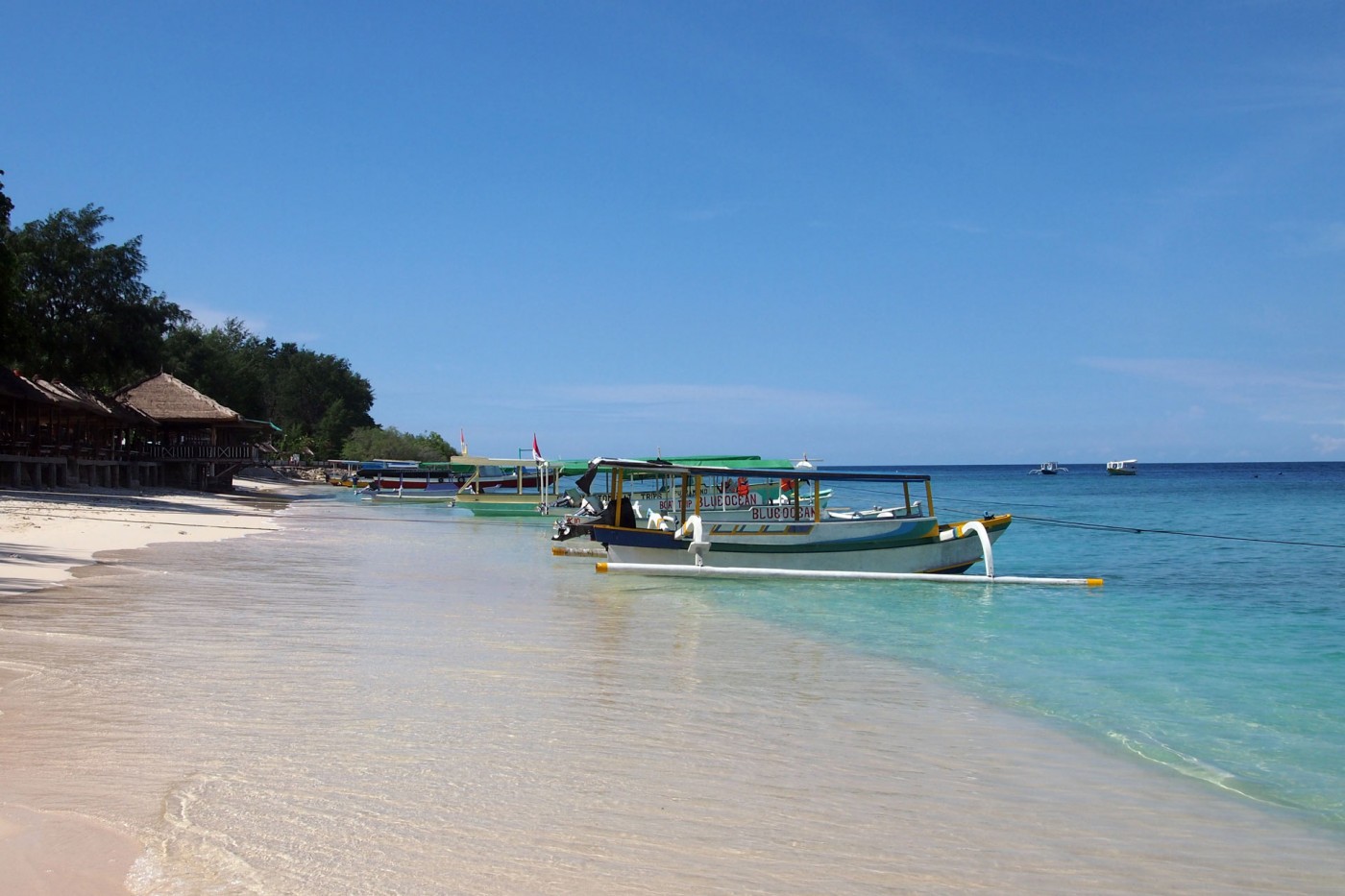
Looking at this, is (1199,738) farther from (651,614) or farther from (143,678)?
(143,678)

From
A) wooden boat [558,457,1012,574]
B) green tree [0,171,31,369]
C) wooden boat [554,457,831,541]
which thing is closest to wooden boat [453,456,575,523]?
wooden boat [554,457,831,541]

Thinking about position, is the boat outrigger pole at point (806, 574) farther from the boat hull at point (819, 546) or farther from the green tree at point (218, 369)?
the green tree at point (218, 369)

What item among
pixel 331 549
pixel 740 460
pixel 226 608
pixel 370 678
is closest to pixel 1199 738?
pixel 370 678

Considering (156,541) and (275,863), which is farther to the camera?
(156,541)

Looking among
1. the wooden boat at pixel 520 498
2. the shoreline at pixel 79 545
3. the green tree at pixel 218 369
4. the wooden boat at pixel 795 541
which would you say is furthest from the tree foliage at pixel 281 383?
the wooden boat at pixel 795 541

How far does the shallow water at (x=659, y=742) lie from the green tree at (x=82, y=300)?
1152 inches

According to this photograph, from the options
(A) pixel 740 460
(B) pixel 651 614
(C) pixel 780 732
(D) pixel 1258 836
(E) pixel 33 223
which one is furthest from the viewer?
(E) pixel 33 223

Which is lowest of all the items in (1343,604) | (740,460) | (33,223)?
(1343,604)

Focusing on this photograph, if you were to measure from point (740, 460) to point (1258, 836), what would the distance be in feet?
91.3

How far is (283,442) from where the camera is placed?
233 ft

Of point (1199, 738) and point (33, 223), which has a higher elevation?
point (33, 223)

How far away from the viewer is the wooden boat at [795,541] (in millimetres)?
17125

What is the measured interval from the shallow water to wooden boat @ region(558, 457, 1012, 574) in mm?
3524

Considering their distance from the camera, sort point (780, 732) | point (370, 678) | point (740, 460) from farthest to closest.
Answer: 1. point (740, 460)
2. point (370, 678)
3. point (780, 732)
